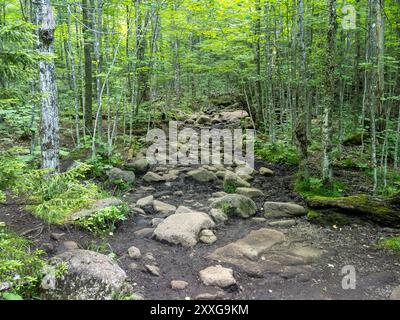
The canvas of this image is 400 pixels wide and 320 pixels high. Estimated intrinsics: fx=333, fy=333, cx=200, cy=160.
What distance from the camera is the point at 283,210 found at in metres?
6.77

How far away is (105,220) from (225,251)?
2222mm

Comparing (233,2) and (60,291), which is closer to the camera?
(60,291)

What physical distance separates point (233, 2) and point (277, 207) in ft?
22.8

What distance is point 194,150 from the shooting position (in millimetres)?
11523

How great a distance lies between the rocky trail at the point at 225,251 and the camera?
4242mm

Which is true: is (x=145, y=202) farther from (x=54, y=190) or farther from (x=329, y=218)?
(x=329, y=218)

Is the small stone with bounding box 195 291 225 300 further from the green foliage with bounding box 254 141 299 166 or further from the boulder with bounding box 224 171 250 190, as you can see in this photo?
the green foliage with bounding box 254 141 299 166

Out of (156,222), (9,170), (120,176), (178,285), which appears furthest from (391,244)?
(120,176)

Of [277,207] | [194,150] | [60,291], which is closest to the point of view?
[60,291]

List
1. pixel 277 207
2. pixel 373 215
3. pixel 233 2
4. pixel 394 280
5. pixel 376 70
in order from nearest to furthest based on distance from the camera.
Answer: pixel 394 280, pixel 373 215, pixel 277 207, pixel 376 70, pixel 233 2

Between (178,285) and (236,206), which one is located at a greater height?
(236,206)

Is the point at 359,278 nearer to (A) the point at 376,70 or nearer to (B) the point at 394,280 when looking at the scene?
(B) the point at 394,280

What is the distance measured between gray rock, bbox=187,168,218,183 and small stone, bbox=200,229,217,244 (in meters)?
3.27
